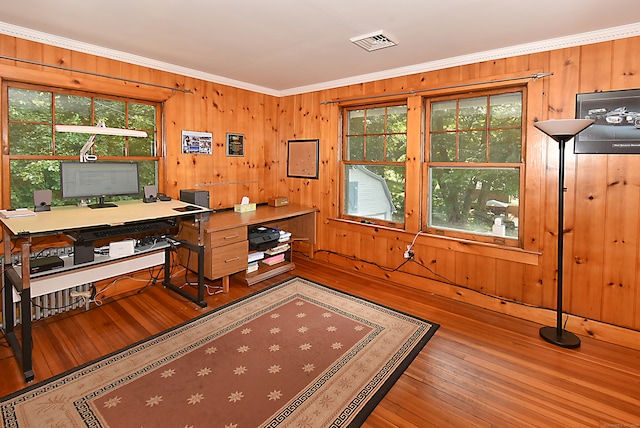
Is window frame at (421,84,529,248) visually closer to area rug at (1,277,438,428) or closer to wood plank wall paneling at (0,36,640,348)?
wood plank wall paneling at (0,36,640,348)

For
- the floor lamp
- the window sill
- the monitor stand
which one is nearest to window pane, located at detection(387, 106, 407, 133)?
the window sill

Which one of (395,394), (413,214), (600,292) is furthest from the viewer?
(413,214)

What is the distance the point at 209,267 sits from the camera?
3.38 m

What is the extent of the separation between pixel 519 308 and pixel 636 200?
122 centimetres

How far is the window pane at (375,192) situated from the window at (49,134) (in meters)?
2.47

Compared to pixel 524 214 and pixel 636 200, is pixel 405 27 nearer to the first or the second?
pixel 524 214

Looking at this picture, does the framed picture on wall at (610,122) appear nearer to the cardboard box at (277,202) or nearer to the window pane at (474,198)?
the window pane at (474,198)

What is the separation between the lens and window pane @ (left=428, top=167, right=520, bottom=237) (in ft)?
10.5

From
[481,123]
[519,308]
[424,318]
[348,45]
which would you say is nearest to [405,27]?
[348,45]

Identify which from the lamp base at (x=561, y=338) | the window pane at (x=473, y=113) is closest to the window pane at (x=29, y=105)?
the window pane at (x=473, y=113)

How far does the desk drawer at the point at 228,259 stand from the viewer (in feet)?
11.1

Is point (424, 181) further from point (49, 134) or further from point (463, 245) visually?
point (49, 134)

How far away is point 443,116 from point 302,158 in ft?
6.19

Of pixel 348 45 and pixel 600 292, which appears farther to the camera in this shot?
pixel 348 45
